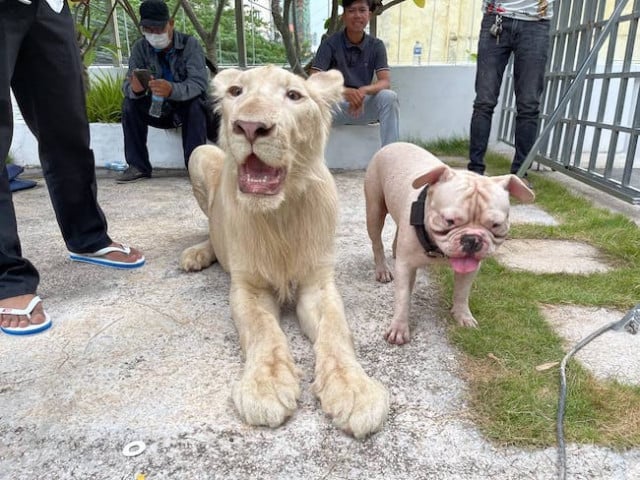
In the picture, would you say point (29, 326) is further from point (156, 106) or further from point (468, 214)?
point (156, 106)

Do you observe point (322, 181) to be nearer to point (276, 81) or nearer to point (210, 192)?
point (276, 81)

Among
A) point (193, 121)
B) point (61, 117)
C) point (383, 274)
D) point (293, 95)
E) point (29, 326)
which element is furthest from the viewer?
point (193, 121)

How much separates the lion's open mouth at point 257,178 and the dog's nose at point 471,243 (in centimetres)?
72

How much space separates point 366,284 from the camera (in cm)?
259

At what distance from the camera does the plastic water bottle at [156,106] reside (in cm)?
480

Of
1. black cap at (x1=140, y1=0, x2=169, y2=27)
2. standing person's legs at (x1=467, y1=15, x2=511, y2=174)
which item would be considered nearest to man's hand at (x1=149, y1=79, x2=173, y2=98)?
black cap at (x1=140, y1=0, x2=169, y2=27)

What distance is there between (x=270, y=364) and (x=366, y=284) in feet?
3.34

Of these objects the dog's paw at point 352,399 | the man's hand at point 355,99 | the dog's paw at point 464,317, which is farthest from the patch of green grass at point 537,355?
the man's hand at point 355,99

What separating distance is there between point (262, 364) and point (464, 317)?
94 centimetres

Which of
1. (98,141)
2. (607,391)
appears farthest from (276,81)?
(98,141)

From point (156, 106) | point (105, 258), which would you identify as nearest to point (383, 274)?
point (105, 258)

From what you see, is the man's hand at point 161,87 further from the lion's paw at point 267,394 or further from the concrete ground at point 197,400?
the lion's paw at point 267,394

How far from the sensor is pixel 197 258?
2787 mm

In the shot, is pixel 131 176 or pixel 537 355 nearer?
pixel 537 355
